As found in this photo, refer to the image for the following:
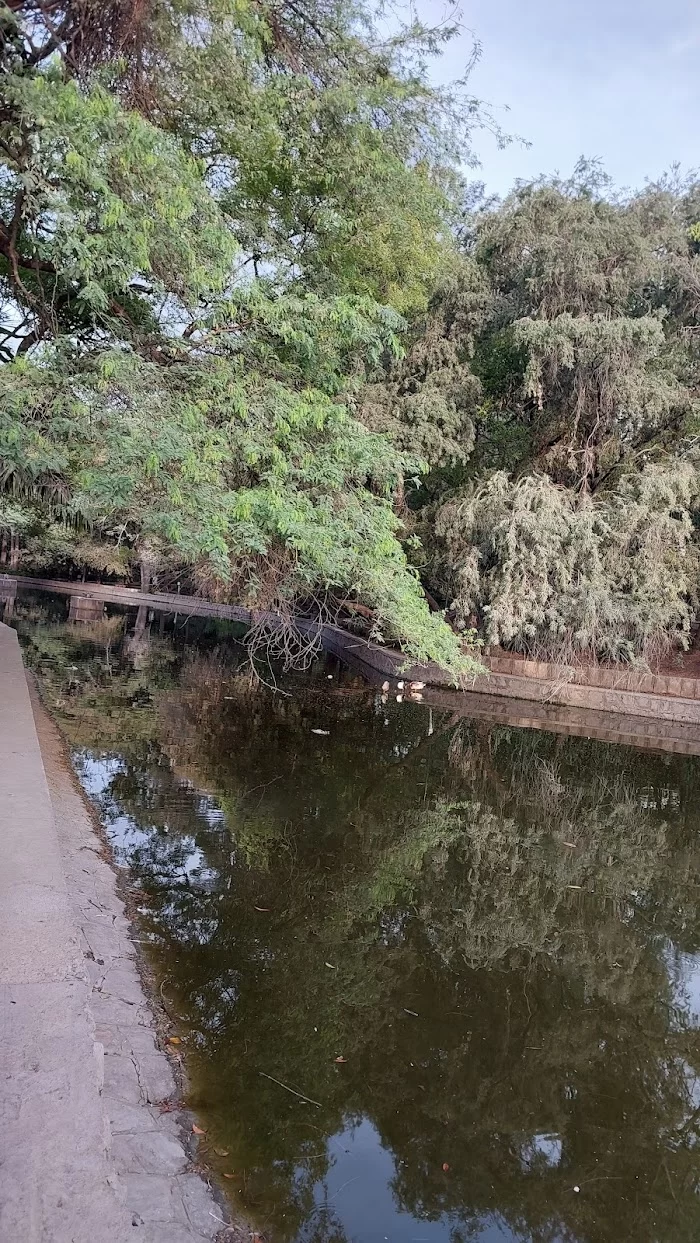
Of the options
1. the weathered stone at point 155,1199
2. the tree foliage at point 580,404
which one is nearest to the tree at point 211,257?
the weathered stone at point 155,1199

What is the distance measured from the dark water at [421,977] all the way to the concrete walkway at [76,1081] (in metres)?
0.29

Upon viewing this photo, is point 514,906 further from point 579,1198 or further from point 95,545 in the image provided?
point 95,545

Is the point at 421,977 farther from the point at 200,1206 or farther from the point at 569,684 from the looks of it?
the point at 569,684

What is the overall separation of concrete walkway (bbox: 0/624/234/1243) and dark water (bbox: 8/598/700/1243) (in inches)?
11.4

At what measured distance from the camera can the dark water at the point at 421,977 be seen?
3.76m

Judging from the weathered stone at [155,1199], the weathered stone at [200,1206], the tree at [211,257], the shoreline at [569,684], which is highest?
the tree at [211,257]

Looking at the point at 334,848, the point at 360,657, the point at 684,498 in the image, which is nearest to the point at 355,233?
the point at 334,848

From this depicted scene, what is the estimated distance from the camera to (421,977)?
18.6 ft

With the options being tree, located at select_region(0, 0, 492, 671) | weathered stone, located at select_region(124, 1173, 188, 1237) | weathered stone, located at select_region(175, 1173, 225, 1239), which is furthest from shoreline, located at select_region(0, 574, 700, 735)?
weathered stone, located at select_region(124, 1173, 188, 1237)

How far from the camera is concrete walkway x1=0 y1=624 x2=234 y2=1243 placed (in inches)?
99.3

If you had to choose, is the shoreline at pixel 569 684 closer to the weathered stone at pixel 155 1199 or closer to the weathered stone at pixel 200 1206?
the weathered stone at pixel 200 1206

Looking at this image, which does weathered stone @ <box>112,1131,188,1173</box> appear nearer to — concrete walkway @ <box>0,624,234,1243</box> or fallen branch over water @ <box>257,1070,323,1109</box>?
concrete walkway @ <box>0,624,234,1243</box>

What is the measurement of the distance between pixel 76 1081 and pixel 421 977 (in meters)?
3.22

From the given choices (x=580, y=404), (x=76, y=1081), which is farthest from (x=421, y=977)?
(x=580, y=404)
